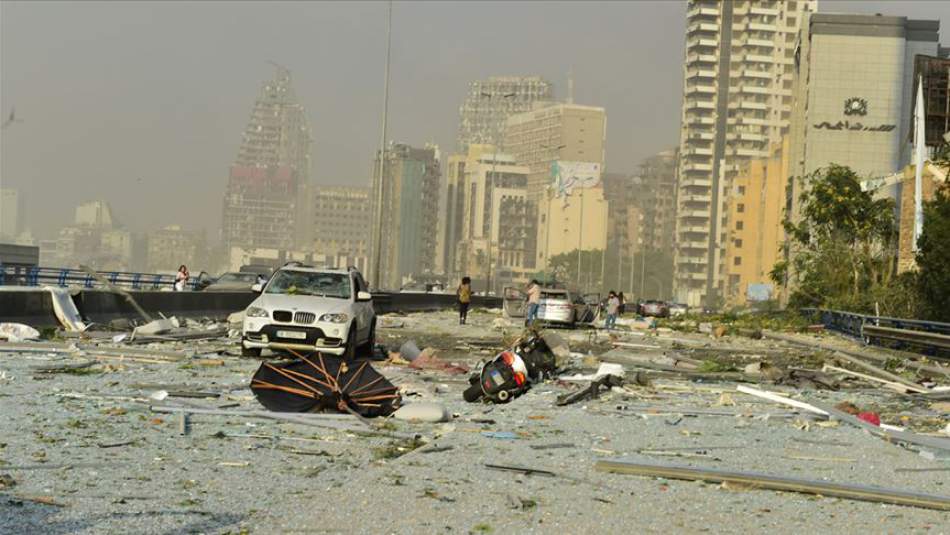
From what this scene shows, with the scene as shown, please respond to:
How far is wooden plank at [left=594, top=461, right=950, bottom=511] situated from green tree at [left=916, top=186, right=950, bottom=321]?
36415 mm

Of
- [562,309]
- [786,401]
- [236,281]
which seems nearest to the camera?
[786,401]

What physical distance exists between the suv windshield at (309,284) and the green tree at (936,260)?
26160 mm

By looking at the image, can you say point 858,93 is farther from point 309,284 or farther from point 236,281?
point 309,284

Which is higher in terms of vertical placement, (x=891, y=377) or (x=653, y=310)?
(x=891, y=377)

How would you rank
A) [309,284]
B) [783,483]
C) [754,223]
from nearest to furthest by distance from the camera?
[783,483]
[309,284]
[754,223]

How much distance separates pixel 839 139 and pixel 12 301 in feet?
420

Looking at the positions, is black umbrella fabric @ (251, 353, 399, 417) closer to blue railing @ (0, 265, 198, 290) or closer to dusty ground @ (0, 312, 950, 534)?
dusty ground @ (0, 312, 950, 534)

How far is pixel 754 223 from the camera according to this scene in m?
189

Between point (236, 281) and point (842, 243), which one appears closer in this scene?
point (236, 281)

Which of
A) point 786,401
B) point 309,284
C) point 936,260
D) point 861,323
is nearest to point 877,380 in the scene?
point 786,401

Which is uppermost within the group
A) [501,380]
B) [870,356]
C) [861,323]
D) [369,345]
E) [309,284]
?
[309,284]

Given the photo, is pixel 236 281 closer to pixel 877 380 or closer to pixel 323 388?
pixel 877 380

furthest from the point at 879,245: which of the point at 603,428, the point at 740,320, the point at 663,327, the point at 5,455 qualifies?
the point at 5,455

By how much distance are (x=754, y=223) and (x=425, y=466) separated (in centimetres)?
18254
